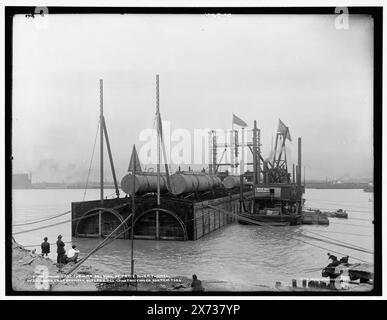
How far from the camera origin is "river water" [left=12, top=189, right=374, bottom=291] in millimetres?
6715

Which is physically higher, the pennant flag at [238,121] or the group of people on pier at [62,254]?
the pennant flag at [238,121]

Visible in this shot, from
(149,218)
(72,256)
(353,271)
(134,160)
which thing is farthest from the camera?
(149,218)

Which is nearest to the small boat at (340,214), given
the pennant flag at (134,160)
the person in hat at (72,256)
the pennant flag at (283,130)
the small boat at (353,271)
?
the small boat at (353,271)

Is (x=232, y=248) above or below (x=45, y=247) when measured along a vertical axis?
below

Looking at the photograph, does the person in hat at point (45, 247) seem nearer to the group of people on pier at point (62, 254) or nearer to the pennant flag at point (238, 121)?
the group of people on pier at point (62, 254)

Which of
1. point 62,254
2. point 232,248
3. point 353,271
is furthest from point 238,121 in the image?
point 62,254

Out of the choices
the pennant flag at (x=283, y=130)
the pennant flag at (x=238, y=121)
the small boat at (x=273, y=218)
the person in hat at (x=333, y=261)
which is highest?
the pennant flag at (x=238, y=121)

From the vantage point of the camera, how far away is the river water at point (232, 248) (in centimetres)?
671

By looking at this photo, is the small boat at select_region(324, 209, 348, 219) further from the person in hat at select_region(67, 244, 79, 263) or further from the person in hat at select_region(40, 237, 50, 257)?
the person in hat at select_region(40, 237, 50, 257)

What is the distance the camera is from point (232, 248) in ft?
26.7

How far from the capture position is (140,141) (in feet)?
23.6

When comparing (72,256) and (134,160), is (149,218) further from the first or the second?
(72,256)
